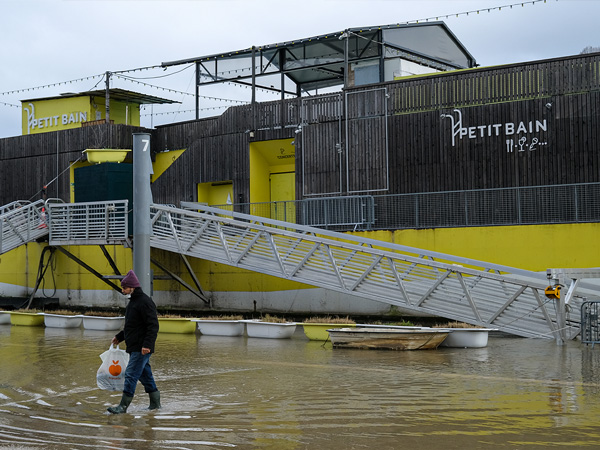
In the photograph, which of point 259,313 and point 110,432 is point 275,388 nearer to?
point 110,432

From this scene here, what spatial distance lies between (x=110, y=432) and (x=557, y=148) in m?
20.0

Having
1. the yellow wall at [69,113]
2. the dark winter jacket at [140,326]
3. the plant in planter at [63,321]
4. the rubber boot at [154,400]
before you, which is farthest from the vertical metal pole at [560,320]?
the yellow wall at [69,113]

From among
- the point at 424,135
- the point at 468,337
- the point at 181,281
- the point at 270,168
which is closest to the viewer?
the point at 468,337

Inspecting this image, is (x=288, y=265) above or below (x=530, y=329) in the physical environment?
above

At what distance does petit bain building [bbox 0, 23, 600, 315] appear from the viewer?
25.0 meters

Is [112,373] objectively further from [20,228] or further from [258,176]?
[258,176]

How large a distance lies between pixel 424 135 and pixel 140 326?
61.3 ft

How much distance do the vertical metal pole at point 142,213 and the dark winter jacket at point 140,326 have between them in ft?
12.2

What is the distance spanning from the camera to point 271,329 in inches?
882

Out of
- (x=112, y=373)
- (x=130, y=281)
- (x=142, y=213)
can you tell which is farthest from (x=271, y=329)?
(x=130, y=281)

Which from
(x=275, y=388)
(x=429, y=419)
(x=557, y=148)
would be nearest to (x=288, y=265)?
(x=557, y=148)

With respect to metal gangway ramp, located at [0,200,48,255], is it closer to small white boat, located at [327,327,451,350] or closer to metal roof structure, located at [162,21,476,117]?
metal roof structure, located at [162,21,476,117]

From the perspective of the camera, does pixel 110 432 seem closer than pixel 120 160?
Yes

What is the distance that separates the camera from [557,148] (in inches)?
1005
